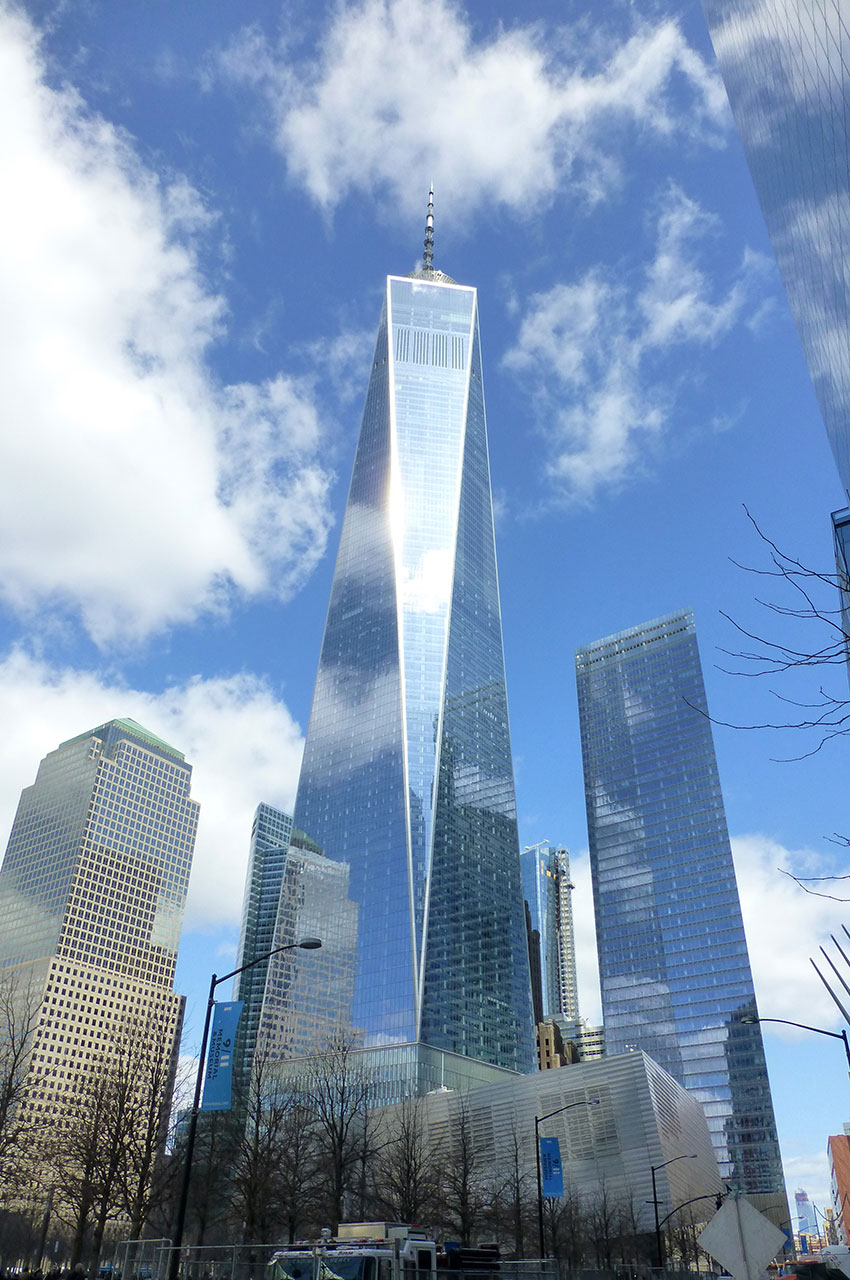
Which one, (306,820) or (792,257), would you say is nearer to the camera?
(792,257)

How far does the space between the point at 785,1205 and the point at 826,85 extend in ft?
688

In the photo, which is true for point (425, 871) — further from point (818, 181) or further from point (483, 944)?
point (818, 181)

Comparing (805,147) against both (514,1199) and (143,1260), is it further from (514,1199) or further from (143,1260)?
(514,1199)

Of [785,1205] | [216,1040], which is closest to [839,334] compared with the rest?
[216,1040]

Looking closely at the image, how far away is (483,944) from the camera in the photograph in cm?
18425

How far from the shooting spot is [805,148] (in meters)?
19.8

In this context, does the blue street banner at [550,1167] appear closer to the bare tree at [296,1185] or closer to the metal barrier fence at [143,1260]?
the metal barrier fence at [143,1260]

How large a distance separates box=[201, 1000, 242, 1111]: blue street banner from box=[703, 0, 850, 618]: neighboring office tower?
880 inches

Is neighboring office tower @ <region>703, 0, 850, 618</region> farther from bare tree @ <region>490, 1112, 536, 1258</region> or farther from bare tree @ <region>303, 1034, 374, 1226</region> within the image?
bare tree @ <region>490, 1112, 536, 1258</region>

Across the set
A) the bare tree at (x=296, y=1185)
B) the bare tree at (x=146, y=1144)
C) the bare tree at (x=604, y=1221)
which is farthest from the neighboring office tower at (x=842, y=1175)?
the bare tree at (x=146, y=1144)

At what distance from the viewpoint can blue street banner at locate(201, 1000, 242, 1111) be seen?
2814 centimetres

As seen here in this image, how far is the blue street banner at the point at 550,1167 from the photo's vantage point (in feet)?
135

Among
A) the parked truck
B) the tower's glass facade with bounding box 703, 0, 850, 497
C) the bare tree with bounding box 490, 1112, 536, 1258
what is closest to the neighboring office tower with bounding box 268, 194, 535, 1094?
the bare tree with bounding box 490, 1112, 536, 1258

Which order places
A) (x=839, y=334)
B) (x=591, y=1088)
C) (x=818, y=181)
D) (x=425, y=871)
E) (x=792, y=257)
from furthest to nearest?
(x=425, y=871) < (x=591, y=1088) < (x=792, y=257) < (x=839, y=334) < (x=818, y=181)
